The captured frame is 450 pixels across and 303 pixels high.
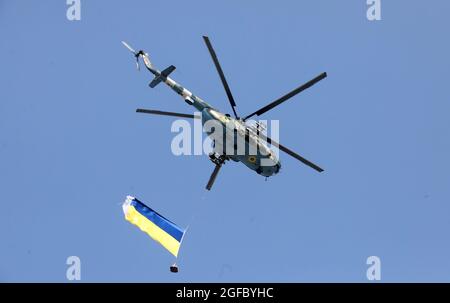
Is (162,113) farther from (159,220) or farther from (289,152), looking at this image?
(289,152)

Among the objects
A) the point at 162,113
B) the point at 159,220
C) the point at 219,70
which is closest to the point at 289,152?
the point at 219,70

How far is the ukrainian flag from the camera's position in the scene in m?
33.0

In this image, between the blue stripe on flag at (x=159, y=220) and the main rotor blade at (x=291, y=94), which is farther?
the blue stripe on flag at (x=159, y=220)

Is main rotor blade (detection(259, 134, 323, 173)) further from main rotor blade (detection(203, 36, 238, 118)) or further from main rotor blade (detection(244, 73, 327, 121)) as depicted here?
main rotor blade (detection(203, 36, 238, 118))

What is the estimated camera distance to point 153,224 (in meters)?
33.2

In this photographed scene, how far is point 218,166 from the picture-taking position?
35.3 meters

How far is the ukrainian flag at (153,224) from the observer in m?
33.0

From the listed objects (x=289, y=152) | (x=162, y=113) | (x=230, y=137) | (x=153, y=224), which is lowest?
(x=153, y=224)

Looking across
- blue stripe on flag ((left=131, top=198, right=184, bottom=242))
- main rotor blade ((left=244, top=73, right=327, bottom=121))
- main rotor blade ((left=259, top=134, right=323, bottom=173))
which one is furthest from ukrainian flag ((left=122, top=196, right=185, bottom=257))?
main rotor blade ((left=244, top=73, right=327, bottom=121))

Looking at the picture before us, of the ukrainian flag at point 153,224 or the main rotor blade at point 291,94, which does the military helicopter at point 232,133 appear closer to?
the main rotor blade at point 291,94

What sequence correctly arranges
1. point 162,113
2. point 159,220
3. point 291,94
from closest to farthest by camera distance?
point 291,94
point 159,220
point 162,113

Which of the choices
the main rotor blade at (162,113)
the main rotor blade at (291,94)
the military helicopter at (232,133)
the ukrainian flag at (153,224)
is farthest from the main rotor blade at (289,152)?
the ukrainian flag at (153,224)

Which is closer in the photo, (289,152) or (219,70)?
(219,70)
